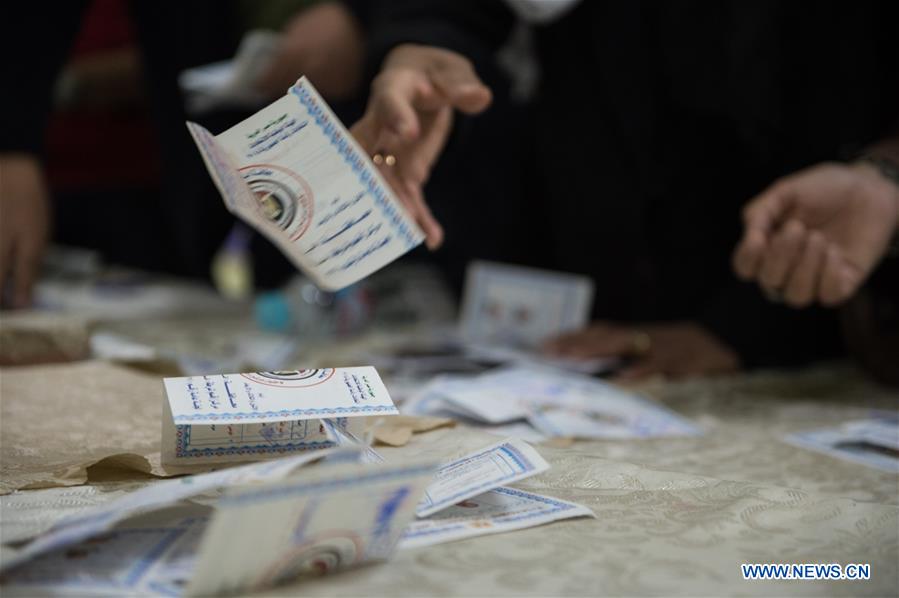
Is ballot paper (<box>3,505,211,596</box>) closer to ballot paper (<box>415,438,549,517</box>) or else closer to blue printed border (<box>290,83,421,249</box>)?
ballot paper (<box>415,438,549,517</box>)

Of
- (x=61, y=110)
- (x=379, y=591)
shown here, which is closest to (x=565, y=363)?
(x=379, y=591)

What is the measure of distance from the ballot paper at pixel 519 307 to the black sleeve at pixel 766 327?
0.22 m

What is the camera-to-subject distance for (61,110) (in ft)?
8.07

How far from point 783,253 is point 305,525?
86 cm

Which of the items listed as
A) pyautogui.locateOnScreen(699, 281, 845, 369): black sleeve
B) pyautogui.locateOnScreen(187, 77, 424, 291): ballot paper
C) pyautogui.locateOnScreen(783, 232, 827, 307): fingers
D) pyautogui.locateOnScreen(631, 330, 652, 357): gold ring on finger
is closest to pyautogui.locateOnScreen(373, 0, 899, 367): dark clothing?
pyautogui.locateOnScreen(699, 281, 845, 369): black sleeve

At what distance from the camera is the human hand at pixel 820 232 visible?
3.92ft

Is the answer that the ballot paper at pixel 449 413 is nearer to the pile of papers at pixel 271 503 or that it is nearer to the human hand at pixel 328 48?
the pile of papers at pixel 271 503

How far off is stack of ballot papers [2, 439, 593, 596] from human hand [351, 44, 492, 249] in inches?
17.5

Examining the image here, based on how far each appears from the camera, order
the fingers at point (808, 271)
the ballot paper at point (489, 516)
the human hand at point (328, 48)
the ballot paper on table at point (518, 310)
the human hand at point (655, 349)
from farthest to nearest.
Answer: the human hand at point (328, 48) < the ballot paper on table at point (518, 310) < the human hand at point (655, 349) < the fingers at point (808, 271) < the ballot paper at point (489, 516)

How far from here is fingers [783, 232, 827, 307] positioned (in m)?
1.18

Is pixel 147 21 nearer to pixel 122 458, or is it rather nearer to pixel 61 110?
pixel 61 110

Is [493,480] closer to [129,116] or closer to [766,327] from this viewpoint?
[766,327]

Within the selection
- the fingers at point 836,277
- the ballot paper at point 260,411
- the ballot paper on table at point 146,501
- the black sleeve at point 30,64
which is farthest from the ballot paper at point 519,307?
the ballot paper on table at point 146,501

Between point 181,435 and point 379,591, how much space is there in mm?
237
